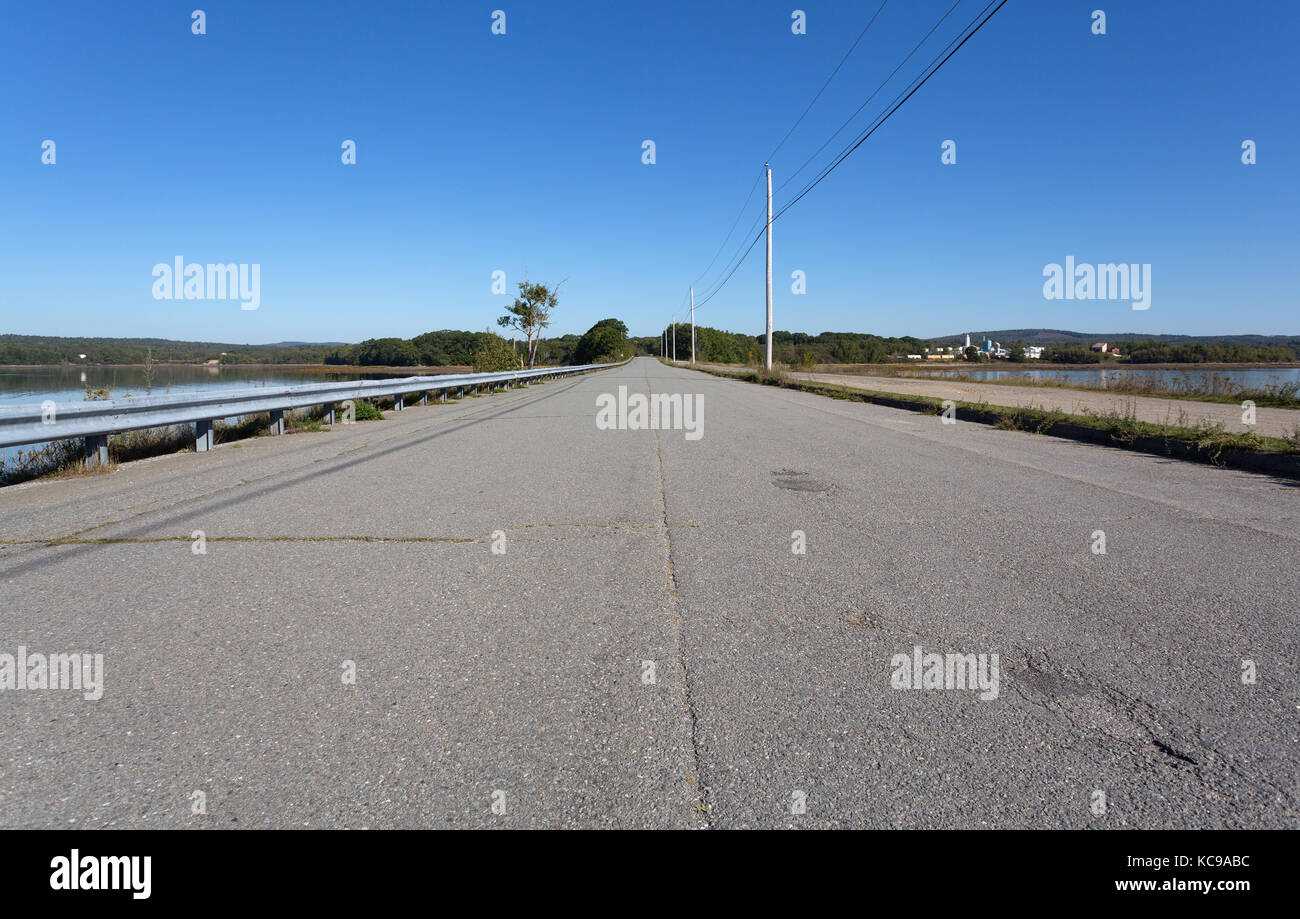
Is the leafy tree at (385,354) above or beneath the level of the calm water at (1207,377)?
above

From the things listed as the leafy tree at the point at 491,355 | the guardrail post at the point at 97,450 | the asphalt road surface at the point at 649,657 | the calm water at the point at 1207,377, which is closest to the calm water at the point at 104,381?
the guardrail post at the point at 97,450

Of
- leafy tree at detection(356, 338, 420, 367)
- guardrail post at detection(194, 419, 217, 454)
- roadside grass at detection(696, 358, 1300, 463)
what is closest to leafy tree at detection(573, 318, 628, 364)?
leafy tree at detection(356, 338, 420, 367)

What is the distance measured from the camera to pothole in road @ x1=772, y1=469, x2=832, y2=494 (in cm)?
795

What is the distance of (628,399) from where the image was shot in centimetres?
2356

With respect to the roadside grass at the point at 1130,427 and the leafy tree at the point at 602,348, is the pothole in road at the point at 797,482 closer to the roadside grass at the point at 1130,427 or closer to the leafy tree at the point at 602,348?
the roadside grass at the point at 1130,427

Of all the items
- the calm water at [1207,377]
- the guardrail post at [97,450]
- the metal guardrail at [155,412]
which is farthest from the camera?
the calm water at [1207,377]

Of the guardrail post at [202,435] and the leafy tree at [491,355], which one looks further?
the leafy tree at [491,355]

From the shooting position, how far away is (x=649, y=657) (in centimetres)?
356

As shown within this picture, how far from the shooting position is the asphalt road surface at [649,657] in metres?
2.44

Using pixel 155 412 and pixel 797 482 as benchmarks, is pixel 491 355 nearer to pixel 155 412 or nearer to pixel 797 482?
pixel 155 412

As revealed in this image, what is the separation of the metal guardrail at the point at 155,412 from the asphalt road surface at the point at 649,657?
2.34ft
